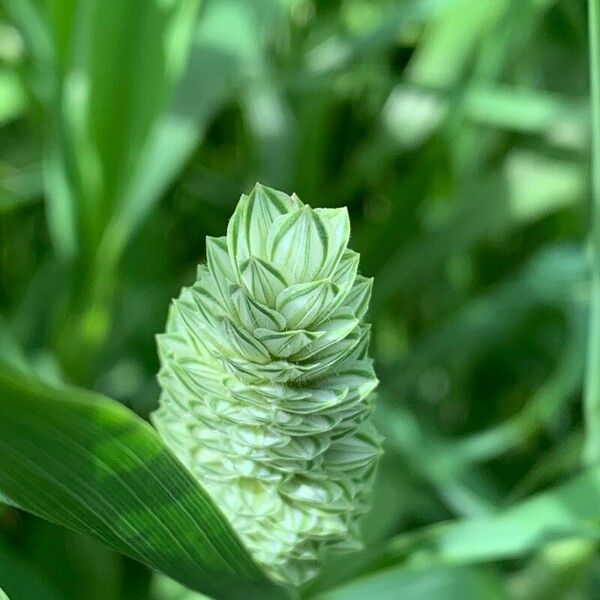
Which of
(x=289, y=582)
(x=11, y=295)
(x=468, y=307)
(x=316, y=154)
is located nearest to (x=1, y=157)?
(x=11, y=295)

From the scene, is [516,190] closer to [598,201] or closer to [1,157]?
[598,201]

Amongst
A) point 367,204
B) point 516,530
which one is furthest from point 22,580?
point 367,204

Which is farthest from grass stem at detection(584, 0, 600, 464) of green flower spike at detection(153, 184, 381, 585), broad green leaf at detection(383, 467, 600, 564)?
green flower spike at detection(153, 184, 381, 585)

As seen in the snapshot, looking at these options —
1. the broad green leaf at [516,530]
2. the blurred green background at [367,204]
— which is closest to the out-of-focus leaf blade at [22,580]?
the blurred green background at [367,204]

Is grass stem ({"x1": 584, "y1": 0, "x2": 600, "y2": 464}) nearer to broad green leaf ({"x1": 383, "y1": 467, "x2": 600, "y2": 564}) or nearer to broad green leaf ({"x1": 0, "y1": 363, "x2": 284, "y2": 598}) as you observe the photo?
broad green leaf ({"x1": 383, "y1": 467, "x2": 600, "y2": 564})

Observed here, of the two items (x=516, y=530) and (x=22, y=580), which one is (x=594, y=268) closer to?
(x=516, y=530)

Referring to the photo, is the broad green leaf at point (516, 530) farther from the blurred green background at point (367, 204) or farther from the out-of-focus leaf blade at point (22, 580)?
the out-of-focus leaf blade at point (22, 580)
